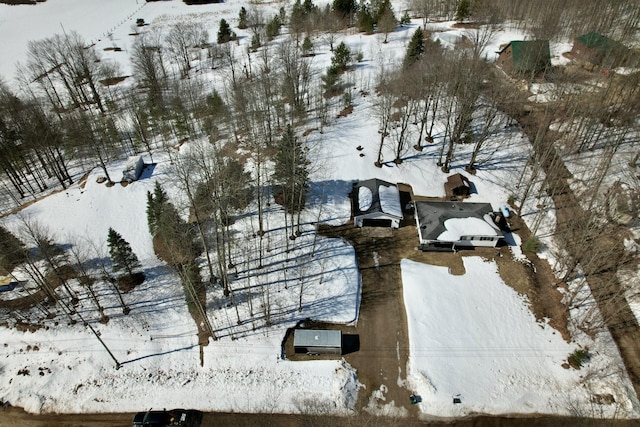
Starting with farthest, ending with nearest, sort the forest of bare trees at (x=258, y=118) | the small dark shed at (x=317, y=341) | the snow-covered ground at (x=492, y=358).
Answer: the forest of bare trees at (x=258, y=118), the small dark shed at (x=317, y=341), the snow-covered ground at (x=492, y=358)

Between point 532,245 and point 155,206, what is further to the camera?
point 155,206

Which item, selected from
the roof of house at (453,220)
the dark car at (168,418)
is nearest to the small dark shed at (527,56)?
the roof of house at (453,220)

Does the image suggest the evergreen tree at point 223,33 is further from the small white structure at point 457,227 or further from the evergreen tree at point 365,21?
the small white structure at point 457,227

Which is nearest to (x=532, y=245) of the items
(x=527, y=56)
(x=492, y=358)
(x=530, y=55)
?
(x=492, y=358)

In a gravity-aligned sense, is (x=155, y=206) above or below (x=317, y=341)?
above

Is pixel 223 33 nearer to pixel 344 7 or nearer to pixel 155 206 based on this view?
pixel 344 7

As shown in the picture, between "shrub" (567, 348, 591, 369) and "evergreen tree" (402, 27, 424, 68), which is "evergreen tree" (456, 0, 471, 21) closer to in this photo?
"evergreen tree" (402, 27, 424, 68)

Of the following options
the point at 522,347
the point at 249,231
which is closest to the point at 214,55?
the point at 249,231
